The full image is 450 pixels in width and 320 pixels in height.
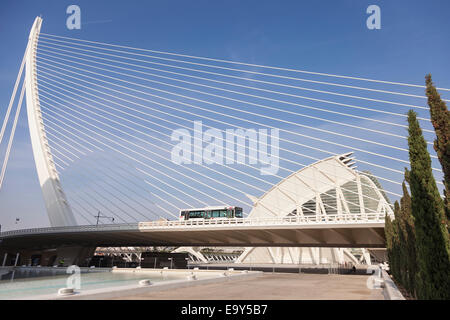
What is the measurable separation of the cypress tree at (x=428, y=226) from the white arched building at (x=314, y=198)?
3911cm

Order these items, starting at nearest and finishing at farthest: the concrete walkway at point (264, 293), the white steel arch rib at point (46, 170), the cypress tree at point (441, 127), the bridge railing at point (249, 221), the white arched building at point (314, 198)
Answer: the cypress tree at point (441, 127) → the concrete walkway at point (264, 293) → the bridge railing at point (249, 221) → the white steel arch rib at point (46, 170) → the white arched building at point (314, 198)

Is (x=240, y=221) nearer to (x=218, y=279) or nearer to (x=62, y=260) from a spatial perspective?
(x=218, y=279)

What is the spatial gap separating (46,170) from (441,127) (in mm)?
39018

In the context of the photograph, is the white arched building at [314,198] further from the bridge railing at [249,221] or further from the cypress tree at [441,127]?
the cypress tree at [441,127]

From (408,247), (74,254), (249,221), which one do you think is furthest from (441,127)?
(74,254)

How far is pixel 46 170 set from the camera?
37.2m

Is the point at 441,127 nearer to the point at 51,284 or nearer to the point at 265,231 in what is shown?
the point at 51,284

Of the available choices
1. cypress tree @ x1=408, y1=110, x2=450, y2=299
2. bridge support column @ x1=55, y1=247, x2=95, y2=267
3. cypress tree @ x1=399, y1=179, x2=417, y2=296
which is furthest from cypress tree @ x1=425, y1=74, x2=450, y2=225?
bridge support column @ x1=55, y1=247, x2=95, y2=267

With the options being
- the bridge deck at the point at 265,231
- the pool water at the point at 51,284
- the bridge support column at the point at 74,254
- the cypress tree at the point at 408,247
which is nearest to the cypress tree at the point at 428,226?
the cypress tree at the point at 408,247

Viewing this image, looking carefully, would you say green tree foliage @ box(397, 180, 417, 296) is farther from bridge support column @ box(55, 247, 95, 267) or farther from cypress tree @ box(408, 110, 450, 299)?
bridge support column @ box(55, 247, 95, 267)

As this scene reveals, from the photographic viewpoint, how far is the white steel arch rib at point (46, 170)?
122 ft

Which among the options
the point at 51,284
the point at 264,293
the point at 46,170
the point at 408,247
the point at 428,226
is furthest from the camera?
the point at 46,170
